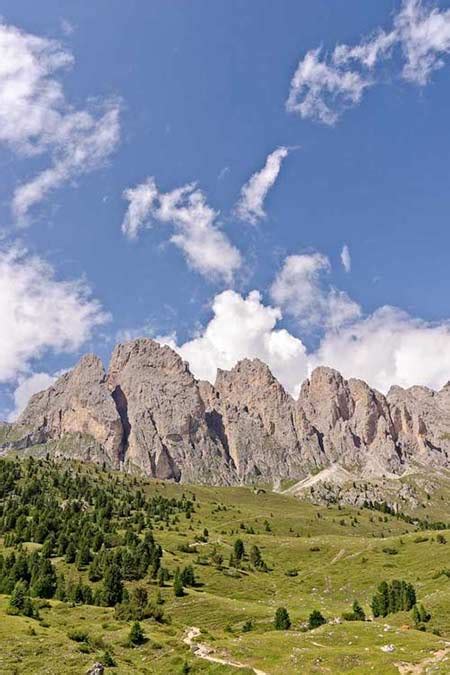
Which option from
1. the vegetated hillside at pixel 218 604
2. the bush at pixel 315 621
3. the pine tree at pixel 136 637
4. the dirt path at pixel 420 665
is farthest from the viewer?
the bush at pixel 315 621

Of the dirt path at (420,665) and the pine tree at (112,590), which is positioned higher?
the pine tree at (112,590)

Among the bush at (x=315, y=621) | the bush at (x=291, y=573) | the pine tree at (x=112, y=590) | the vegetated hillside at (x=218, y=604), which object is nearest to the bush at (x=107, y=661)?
the vegetated hillside at (x=218, y=604)

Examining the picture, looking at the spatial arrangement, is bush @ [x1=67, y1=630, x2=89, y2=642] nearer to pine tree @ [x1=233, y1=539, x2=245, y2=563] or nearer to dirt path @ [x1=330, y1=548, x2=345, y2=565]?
pine tree @ [x1=233, y1=539, x2=245, y2=563]

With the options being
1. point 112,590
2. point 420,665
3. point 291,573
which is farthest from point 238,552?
point 420,665

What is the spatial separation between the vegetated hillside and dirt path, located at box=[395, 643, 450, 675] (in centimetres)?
19

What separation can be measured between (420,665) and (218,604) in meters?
63.0

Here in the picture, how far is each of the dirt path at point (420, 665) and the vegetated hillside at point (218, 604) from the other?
19 centimetres

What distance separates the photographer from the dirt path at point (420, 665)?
47.7 m

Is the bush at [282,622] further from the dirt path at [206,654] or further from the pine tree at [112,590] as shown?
the pine tree at [112,590]

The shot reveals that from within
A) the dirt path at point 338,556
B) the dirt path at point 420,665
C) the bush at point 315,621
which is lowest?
the dirt path at point 420,665

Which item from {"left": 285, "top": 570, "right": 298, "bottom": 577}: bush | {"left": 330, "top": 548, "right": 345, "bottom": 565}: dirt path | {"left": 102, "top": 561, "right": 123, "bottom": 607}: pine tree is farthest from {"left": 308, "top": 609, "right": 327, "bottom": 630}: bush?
{"left": 330, "top": 548, "right": 345, "bottom": 565}: dirt path

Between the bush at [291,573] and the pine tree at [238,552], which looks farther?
the pine tree at [238,552]

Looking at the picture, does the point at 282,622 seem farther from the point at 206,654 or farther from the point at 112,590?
the point at 112,590

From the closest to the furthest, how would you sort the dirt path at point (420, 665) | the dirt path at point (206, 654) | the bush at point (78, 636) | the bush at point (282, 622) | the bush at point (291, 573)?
the dirt path at point (420, 665) → the dirt path at point (206, 654) → the bush at point (78, 636) → the bush at point (282, 622) → the bush at point (291, 573)
